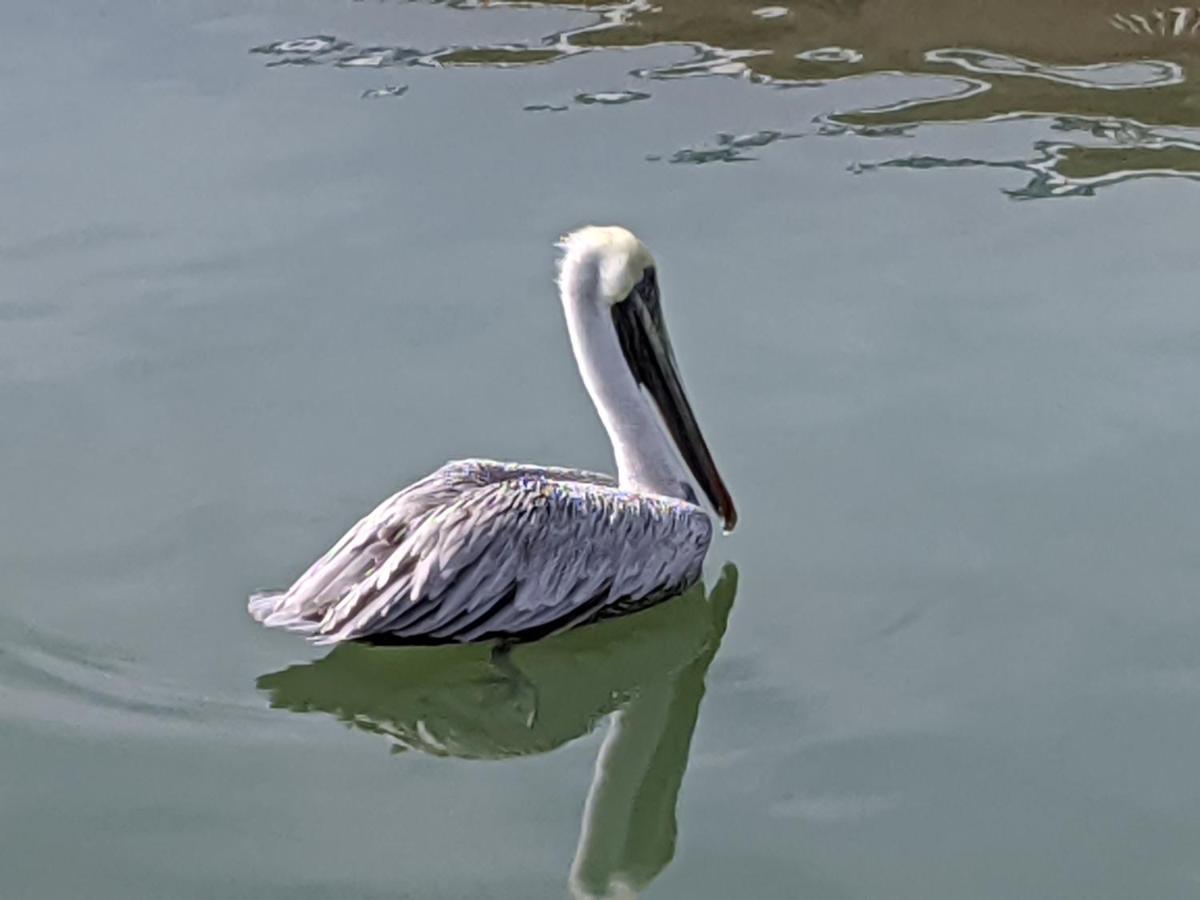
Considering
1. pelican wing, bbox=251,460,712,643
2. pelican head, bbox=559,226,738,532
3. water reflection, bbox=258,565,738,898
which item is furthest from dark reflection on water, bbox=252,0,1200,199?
water reflection, bbox=258,565,738,898

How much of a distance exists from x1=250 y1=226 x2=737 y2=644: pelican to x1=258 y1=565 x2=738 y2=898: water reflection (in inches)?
3.7

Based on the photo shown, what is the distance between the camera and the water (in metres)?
3.91

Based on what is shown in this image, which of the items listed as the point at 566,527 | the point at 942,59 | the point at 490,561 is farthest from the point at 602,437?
the point at 942,59

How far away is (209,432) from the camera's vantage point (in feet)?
17.5

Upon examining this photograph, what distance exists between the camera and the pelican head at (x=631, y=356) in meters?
4.84

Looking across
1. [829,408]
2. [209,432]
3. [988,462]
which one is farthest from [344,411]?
[988,462]

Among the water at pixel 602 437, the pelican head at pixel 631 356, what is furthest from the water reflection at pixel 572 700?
the pelican head at pixel 631 356

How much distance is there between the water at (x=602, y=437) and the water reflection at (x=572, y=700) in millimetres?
13

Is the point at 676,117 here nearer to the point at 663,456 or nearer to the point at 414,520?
the point at 663,456

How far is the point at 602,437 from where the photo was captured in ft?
17.8

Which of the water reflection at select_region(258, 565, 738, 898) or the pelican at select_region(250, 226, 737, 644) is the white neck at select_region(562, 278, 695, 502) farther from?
the water reflection at select_region(258, 565, 738, 898)

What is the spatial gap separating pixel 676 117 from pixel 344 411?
2.55 metres

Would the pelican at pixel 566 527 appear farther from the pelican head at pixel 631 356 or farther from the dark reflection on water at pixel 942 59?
the dark reflection on water at pixel 942 59

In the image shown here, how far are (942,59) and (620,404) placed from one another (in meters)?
3.84
